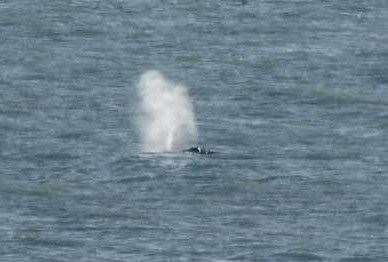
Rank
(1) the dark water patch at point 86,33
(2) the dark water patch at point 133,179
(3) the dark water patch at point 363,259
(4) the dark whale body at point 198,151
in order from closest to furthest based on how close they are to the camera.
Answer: (3) the dark water patch at point 363,259
(2) the dark water patch at point 133,179
(4) the dark whale body at point 198,151
(1) the dark water patch at point 86,33

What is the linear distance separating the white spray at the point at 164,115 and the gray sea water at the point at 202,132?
19.8 inches

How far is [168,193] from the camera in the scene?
83.8 meters

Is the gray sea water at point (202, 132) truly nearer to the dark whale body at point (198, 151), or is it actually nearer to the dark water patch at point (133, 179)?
the dark water patch at point (133, 179)

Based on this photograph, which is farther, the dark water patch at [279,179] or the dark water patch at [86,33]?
the dark water patch at [86,33]

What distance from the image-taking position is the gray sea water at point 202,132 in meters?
78.0

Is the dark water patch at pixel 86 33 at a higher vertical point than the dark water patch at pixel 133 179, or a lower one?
lower

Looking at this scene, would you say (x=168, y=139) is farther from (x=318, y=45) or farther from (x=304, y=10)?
(x=304, y=10)

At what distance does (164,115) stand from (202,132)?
4137 millimetres

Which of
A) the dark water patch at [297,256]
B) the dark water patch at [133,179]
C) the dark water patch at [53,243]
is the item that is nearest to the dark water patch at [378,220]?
the dark water patch at [297,256]

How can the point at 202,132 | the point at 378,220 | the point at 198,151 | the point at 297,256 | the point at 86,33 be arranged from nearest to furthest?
the point at 297,256, the point at 378,220, the point at 198,151, the point at 202,132, the point at 86,33

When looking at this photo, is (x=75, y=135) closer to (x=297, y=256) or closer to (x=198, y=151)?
(x=198, y=151)

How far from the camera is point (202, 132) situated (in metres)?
94.3

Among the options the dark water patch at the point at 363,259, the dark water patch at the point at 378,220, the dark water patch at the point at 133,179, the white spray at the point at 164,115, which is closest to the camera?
the dark water patch at the point at 363,259

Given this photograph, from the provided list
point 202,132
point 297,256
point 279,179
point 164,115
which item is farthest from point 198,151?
point 297,256
